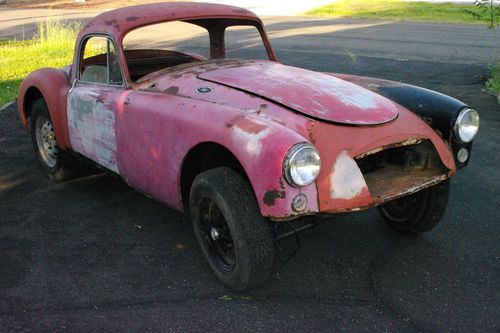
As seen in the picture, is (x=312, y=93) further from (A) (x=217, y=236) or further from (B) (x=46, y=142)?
(B) (x=46, y=142)

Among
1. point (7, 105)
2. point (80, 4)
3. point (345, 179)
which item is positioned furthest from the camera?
point (80, 4)

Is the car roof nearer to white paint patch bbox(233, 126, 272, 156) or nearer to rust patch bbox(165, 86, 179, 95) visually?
rust patch bbox(165, 86, 179, 95)

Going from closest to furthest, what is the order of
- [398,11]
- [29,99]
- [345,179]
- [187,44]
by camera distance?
[345,179] → [29,99] → [187,44] → [398,11]

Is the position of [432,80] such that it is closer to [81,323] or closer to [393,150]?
[393,150]

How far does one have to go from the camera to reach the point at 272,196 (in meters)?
2.69

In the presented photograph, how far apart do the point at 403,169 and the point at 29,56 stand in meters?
9.90

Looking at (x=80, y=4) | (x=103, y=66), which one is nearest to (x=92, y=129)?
(x=103, y=66)

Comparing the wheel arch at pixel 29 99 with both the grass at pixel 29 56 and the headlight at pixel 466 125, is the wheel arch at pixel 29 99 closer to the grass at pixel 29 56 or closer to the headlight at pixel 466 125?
the grass at pixel 29 56

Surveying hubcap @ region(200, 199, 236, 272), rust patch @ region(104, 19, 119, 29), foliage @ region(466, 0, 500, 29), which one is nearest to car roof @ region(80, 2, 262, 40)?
rust patch @ region(104, 19, 119, 29)

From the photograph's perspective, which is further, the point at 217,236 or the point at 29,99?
the point at 29,99

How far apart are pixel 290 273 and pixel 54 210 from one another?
2056 mm

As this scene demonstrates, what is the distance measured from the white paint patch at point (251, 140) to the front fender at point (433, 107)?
129cm

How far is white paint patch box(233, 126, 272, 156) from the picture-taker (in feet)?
8.96

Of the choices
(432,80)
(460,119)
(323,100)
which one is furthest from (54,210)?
(432,80)
